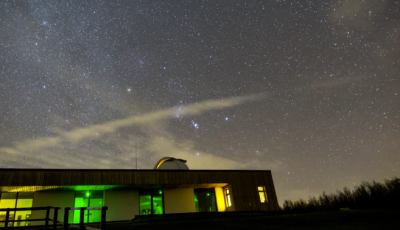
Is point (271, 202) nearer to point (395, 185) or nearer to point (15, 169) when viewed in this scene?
point (395, 185)

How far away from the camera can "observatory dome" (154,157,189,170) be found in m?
Result: 26.3

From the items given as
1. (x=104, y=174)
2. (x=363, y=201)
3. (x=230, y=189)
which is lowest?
(x=363, y=201)

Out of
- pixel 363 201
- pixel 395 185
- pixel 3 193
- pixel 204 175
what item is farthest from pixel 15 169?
pixel 395 185

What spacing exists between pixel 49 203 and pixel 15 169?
3890mm

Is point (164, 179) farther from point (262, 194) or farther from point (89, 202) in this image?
point (262, 194)

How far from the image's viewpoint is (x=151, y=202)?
22.2 meters

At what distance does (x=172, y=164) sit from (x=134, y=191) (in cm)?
540

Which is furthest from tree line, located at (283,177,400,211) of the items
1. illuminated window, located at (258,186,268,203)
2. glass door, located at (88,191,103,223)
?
glass door, located at (88,191,103,223)

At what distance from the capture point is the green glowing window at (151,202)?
21828 millimetres

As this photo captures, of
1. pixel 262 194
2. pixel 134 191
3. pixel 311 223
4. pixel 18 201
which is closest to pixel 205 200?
pixel 262 194

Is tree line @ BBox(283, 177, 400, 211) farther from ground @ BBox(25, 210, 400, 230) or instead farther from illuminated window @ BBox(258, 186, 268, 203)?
ground @ BBox(25, 210, 400, 230)

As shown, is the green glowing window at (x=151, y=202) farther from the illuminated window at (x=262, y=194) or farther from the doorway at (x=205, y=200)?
the illuminated window at (x=262, y=194)

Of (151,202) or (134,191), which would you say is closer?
(134,191)

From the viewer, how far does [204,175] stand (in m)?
22.0
